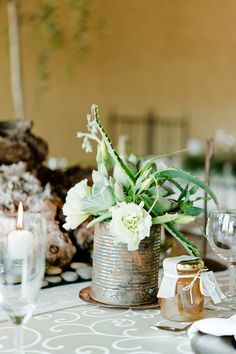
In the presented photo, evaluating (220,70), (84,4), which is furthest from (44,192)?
(220,70)

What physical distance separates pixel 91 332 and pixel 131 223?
0.66 feet

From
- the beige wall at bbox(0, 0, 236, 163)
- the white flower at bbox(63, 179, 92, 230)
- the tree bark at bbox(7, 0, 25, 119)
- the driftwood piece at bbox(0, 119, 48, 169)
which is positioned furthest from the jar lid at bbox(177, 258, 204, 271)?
the beige wall at bbox(0, 0, 236, 163)

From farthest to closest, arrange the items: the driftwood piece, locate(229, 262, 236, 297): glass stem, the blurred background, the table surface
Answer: the blurred background, the driftwood piece, locate(229, 262, 236, 297): glass stem, the table surface

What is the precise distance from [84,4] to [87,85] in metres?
3.83

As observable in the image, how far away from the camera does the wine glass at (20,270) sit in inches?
36.3

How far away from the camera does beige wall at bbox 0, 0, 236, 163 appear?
24.1 ft

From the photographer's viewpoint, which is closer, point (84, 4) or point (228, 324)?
point (228, 324)

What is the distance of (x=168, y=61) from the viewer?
757cm

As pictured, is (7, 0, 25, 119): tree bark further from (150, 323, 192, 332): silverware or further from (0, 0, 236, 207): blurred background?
(0, 0, 236, 207): blurred background

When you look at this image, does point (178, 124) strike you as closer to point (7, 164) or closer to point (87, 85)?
point (87, 85)

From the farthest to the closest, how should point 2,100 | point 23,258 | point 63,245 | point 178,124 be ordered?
1. point 178,124
2. point 2,100
3. point 63,245
4. point 23,258

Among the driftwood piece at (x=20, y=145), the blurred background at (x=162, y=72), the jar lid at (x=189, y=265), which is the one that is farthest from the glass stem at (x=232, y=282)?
the blurred background at (x=162, y=72)

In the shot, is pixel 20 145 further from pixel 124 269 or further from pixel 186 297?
pixel 186 297

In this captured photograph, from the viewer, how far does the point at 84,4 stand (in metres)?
3.32
